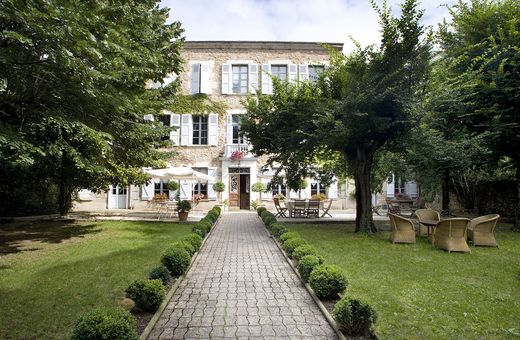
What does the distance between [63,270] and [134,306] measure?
101 inches

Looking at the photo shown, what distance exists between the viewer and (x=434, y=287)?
4.96 meters

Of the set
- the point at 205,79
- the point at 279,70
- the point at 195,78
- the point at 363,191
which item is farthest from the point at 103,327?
the point at 279,70

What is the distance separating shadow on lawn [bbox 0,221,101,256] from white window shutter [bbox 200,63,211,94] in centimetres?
1100

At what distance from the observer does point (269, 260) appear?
6855mm

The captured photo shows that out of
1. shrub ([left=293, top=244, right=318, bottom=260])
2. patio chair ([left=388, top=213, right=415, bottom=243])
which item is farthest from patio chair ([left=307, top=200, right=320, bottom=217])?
shrub ([left=293, top=244, right=318, bottom=260])

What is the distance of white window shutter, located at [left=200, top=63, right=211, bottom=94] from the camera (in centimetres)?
2044

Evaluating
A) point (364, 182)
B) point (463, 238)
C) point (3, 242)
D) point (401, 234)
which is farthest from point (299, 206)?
point (3, 242)

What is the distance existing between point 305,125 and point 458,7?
298 inches

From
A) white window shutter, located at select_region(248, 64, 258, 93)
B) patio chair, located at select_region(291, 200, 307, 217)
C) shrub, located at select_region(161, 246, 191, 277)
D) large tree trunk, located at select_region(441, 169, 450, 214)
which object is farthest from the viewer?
white window shutter, located at select_region(248, 64, 258, 93)

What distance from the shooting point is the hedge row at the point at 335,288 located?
11.0 ft

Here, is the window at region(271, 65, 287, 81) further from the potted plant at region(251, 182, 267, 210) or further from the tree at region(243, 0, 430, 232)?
the tree at region(243, 0, 430, 232)

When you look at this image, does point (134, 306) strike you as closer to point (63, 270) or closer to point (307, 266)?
point (307, 266)

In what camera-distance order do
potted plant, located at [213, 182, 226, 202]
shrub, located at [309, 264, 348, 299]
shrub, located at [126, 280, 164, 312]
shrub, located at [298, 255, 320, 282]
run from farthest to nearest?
1. potted plant, located at [213, 182, 226, 202]
2. shrub, located at [298, 255, 320, 282]
3. shrub, located at [309, 264, 348, 299]
4. shrub, located at [126, 280, 164, 312]

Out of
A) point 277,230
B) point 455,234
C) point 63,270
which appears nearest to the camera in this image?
point 63,270
